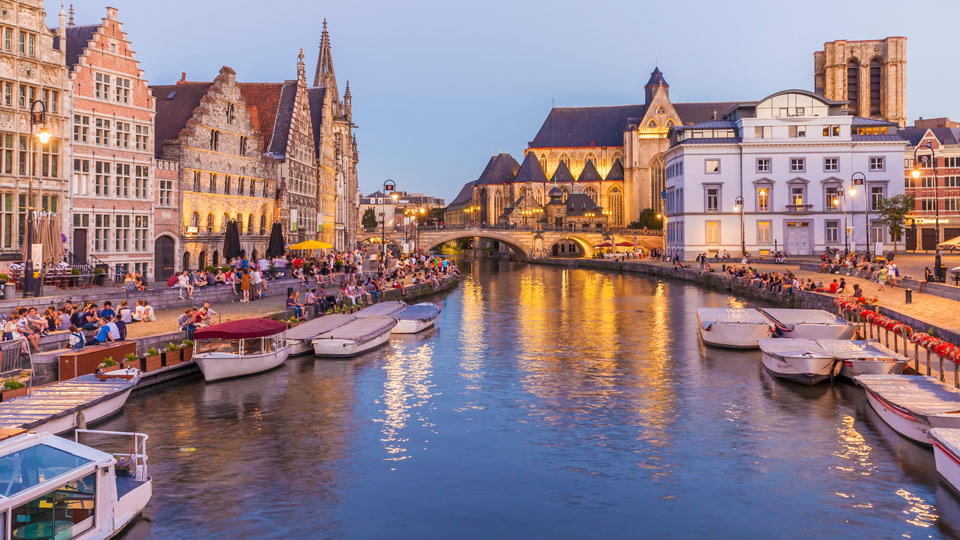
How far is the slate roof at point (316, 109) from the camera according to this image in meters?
70.3

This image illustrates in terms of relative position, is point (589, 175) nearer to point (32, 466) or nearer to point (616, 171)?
point (616, 171)

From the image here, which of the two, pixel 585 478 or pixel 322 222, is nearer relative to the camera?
pixel 585 478

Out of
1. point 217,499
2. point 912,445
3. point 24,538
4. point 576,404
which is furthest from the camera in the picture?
point 576,404

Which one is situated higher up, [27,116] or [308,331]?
[27,116]

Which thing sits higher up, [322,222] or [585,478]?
[322,222]

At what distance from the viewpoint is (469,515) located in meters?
14.3

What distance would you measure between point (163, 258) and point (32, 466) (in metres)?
36.3

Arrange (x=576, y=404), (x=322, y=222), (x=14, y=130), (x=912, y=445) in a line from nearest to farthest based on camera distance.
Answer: (x=912, y=445) < (x=576, y=404) < (x=14, y=130) < (x=322, y=222)

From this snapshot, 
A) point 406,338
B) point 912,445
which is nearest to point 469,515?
point 912,445

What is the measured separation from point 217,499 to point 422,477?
12.8 feet

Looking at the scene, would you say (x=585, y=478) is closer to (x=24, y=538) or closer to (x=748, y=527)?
(x=748, y=527)

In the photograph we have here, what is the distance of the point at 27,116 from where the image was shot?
35.3m

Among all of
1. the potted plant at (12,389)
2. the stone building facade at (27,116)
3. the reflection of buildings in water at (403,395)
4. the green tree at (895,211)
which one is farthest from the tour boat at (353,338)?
the green tree at (895,211)

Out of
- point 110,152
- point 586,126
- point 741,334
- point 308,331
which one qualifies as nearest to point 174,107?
point 110,152
